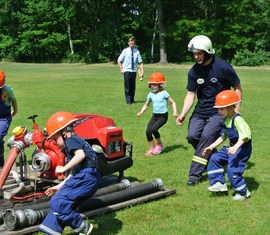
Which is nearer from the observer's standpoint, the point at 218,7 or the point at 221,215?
the point at 221,215

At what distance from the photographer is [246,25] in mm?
50625

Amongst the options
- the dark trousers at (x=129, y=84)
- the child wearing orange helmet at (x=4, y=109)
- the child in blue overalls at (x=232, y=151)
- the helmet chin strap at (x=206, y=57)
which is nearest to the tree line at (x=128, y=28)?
the dark trousers at (x=129, y=84)

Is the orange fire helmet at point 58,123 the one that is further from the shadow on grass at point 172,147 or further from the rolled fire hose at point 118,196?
the shadow on grass at point 172,147

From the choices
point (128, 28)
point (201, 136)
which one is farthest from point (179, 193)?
point (128, 28)

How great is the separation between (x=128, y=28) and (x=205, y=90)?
53565mm

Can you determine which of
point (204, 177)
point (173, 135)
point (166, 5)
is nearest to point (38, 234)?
point (204, 177)

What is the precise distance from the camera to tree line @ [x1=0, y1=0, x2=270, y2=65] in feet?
167

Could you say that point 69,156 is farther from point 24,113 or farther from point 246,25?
point 246,25

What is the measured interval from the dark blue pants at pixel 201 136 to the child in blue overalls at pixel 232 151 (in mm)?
492

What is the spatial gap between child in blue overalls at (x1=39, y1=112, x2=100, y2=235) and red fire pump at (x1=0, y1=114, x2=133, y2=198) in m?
1.25

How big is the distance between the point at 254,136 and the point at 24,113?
7.32 meters

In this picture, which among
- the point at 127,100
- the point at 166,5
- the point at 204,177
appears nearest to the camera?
the point at 204,177

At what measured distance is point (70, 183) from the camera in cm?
509

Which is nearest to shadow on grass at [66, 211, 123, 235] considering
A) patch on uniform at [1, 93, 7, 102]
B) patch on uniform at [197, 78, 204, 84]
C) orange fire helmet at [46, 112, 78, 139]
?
orange fire helmet at [46, 112, 78, 139]
